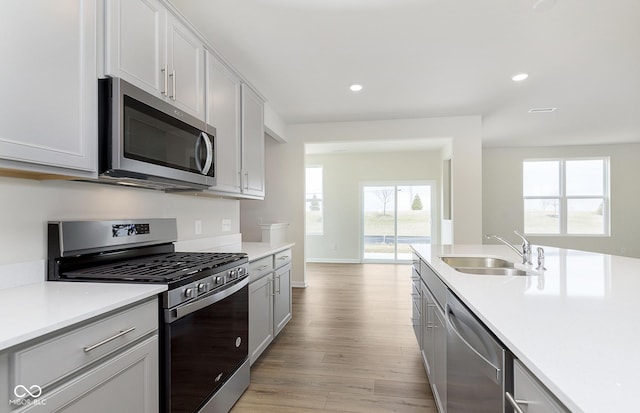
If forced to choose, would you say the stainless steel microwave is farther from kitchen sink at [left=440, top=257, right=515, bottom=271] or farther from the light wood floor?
kitchen sink at [left=440, top=257, right=515, bottom=271]

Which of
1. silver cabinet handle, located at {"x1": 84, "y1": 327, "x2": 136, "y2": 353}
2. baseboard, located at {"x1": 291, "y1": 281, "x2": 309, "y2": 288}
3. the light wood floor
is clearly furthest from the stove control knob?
baseboard, located at {"x1": 291, "y1": 281, "x2": 309, "y2": 288}

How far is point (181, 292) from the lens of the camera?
57.9 inches

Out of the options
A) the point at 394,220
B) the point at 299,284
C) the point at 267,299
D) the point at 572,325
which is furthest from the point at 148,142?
the point at 394,220

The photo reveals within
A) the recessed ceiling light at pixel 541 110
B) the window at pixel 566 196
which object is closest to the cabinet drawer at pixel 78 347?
the recessed ceiling light at pixel 541 110

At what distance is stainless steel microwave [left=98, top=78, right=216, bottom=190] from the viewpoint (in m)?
1.45

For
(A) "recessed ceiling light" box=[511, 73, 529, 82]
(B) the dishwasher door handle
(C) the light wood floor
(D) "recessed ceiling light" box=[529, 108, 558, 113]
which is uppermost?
(D) "recessed ceiling light" box=[529, 108, 558, 113]

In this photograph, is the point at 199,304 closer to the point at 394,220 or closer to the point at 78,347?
the point at 78,347

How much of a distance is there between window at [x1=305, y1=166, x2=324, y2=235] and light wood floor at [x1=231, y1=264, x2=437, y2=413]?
→ 11.1 feet

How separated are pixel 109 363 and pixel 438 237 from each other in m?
7.17

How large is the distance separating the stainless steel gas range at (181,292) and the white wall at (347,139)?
3.08 meters

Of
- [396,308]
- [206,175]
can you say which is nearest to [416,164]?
[396,308]

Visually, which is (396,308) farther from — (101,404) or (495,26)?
(101,404)

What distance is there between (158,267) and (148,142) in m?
0.65

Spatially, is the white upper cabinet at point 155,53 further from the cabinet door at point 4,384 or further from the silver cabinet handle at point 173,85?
the cabinet door at point 4,384
